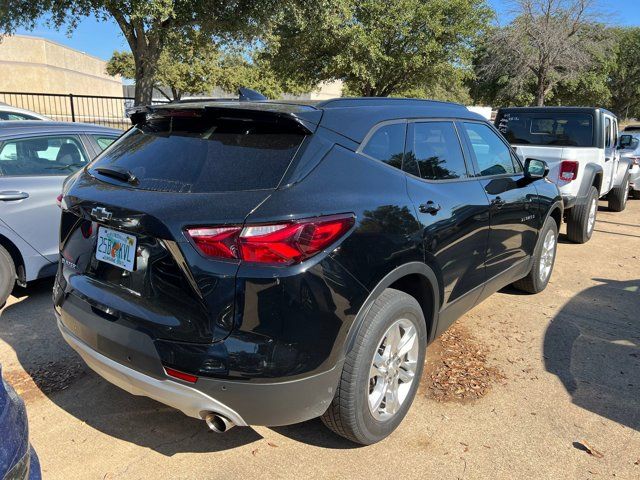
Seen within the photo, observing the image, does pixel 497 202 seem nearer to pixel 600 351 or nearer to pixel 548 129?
pixel 600 351

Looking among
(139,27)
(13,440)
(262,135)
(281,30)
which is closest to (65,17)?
(139,27)

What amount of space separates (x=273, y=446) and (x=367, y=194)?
1.47 metres

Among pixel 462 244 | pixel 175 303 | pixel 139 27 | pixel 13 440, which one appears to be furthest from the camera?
pixel 139 27

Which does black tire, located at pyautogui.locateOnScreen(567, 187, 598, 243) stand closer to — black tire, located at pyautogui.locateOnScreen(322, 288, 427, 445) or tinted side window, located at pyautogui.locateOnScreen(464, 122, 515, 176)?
tinted side window, located at pyautogui.locateOnScreen(464, 122, 515, 176)

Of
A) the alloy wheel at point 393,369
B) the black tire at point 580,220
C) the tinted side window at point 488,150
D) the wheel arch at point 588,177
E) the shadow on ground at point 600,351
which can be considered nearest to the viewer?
the alloy wheel at point 393,369

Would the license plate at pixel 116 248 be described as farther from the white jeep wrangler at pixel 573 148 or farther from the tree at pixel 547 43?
the tree at pixel 547 43

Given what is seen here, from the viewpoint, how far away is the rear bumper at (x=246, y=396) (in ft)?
7.13

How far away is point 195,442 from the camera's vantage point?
9.13ft

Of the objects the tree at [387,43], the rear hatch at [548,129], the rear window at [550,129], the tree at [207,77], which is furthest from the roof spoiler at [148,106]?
the tree at [207,77]

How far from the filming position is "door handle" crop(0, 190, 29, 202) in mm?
4250

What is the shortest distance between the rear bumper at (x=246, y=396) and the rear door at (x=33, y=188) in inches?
103

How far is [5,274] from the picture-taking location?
4.31m

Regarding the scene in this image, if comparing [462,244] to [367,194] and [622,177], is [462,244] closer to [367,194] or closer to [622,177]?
[367,194]

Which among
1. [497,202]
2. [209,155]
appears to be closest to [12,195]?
[209,155]
